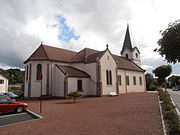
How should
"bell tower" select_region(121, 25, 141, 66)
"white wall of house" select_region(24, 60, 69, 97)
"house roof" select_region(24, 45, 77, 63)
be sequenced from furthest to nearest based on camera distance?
"bell tower" select_region(121, 25, 141, 66) → "house roof" select_region(24, 45, 77, 63) → "white wall of house" select_region(24, 60, 69, 97)

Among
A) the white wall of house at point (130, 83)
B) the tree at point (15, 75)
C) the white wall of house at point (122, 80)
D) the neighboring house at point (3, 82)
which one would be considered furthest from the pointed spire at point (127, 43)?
the tree at point (15, 75)

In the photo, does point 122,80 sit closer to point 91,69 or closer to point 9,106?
point 91,69

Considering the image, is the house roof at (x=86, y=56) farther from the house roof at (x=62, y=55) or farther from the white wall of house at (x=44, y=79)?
the white wall of house at (x=44, y=79)

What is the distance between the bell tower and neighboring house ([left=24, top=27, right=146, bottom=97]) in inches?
520

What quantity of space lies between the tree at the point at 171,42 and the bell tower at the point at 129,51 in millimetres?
37718

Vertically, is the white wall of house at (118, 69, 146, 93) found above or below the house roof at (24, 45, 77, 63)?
below

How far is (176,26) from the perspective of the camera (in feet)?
23.0

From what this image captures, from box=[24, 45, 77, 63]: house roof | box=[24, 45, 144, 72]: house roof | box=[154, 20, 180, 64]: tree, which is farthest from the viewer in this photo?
box=[24, 45, 144, 72]: house roof

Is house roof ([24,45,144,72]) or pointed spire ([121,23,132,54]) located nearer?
house roof ([24,45,144,72])

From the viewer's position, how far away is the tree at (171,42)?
6.95 m

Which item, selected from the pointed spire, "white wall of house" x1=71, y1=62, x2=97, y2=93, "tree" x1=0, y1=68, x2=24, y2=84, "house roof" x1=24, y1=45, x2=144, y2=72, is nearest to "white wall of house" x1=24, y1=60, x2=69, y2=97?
"house roof" x1=24, y1=45, x2=144, y2=72

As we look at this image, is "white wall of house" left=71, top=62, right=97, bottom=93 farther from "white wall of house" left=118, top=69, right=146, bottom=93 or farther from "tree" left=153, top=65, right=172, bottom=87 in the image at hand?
"tree" left=153, top=65, right=172, bottom=87

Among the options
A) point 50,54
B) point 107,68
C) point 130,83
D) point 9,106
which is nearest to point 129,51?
point 130,83

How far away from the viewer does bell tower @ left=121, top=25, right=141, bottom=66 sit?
146 feet
